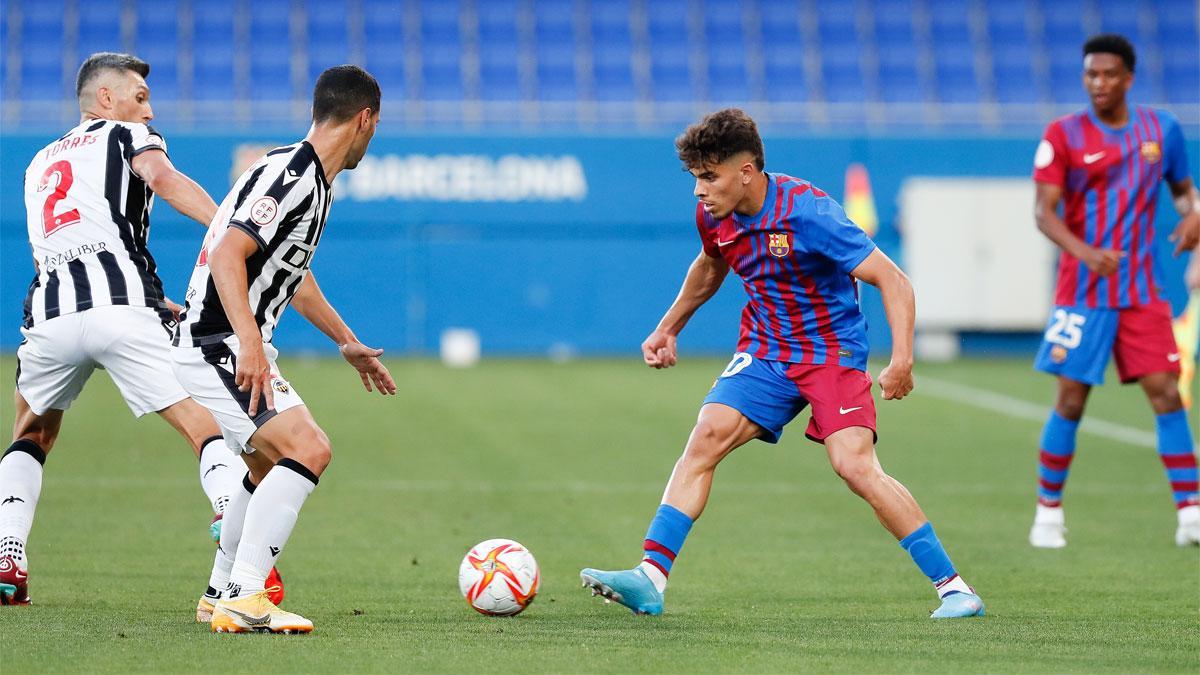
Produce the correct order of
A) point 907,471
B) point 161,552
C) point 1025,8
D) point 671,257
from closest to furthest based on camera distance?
1. point 161,552
2. point 907,471
3. point 671,257
4. point 1025,8

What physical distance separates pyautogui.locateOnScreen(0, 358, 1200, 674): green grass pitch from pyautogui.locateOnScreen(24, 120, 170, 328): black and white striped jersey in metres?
1.16

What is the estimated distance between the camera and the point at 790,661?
4.97m

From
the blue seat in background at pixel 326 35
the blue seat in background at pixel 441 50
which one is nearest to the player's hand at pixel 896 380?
the blue seat in background at pixel 441 50

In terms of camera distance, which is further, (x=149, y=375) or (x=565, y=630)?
(x=149, y=375)

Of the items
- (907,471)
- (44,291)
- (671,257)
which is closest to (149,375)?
(44,291)

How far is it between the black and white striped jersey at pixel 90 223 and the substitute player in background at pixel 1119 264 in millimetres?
4360

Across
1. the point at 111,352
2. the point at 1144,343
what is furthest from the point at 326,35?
the point at 111,352

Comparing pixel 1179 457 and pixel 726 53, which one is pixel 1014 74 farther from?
pixel 1179 457

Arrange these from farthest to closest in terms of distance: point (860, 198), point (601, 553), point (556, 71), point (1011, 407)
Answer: point (556, 71) → point (860, 198) → point (1011, 407) → point (601, 553)

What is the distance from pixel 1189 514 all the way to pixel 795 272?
10.5 feet

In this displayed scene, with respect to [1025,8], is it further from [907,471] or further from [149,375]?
[149,375]

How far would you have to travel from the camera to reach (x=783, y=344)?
6.05 metres

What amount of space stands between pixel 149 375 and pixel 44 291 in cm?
53

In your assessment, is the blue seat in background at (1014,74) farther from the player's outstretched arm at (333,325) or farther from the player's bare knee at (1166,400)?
the player's outstretched arm at (333,325)
